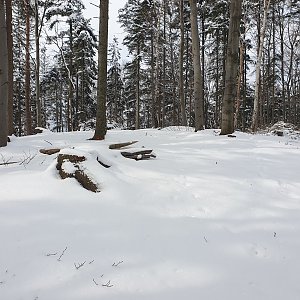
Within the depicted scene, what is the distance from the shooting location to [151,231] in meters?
3.91

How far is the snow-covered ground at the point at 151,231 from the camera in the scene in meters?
2.97

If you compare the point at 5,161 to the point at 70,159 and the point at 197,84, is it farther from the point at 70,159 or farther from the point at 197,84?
the point at 197,84

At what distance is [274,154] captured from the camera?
6.96 meters

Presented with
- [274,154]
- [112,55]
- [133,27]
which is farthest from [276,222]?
[112,55]

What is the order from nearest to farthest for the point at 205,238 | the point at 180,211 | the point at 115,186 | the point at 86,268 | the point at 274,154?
the point at 86,268, the point at 205,238, the point at 180,211, the point at 115,186, the point at 274,154

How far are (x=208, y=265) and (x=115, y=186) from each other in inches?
84.1

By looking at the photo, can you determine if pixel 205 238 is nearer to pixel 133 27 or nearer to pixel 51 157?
pixel 51 157

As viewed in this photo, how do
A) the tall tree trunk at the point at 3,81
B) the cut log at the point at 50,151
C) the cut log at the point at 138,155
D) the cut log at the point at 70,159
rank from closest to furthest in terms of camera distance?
1. the cut log at the point at 70,159
2. the cut log at the point at 138,155
3. the cut log at the point at 50,151
4. the tall tree trunk at the point at 3,81

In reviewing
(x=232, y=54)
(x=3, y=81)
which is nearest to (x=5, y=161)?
(x=3, y=81)

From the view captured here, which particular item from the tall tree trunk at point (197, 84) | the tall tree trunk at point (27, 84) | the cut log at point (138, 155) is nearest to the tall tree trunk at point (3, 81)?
the cut log at point (138, 155)

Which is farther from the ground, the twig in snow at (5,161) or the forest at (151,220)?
the twig in snow at (5,161)

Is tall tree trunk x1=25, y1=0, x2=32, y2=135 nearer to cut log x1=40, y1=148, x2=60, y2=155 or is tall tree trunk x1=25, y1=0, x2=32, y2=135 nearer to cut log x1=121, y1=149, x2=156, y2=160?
cut log x1=40, y1=148, x2=60, y2=155

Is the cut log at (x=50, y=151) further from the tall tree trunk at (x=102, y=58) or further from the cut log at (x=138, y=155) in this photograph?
the tall tree trunk at (x=102, y=58)

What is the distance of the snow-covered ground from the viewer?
297cm
